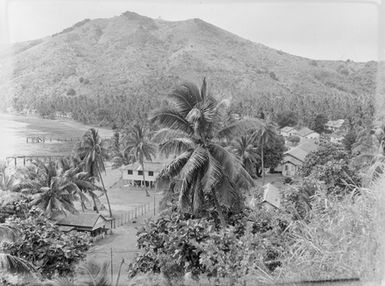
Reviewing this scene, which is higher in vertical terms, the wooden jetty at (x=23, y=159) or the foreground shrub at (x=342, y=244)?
the wooden jetty at (x=23, y=159)

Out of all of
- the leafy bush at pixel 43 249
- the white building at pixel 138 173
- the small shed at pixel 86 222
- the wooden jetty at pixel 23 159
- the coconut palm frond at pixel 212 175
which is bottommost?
the small shed at pixel 86 222

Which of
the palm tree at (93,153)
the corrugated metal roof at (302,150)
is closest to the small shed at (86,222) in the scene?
the palm tree at (93,153)

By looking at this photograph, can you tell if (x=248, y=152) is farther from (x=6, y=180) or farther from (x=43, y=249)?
(x=43, y=249)

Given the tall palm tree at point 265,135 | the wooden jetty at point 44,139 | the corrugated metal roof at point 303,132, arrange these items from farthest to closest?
1. the corrugated metal roof at point 303,132
2. the tall palm tree at point 265,135
3. the wooden jetty at point 44,139

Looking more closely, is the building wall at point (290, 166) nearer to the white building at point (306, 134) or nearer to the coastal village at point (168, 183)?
the coastal village at point (168, 183)

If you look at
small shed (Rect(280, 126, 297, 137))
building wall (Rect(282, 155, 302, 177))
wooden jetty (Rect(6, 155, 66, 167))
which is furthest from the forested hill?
small shed (Rect(280, 126, 297, 137))

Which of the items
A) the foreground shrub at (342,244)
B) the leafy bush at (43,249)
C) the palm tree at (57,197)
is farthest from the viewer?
the palm tree at (57,197)
